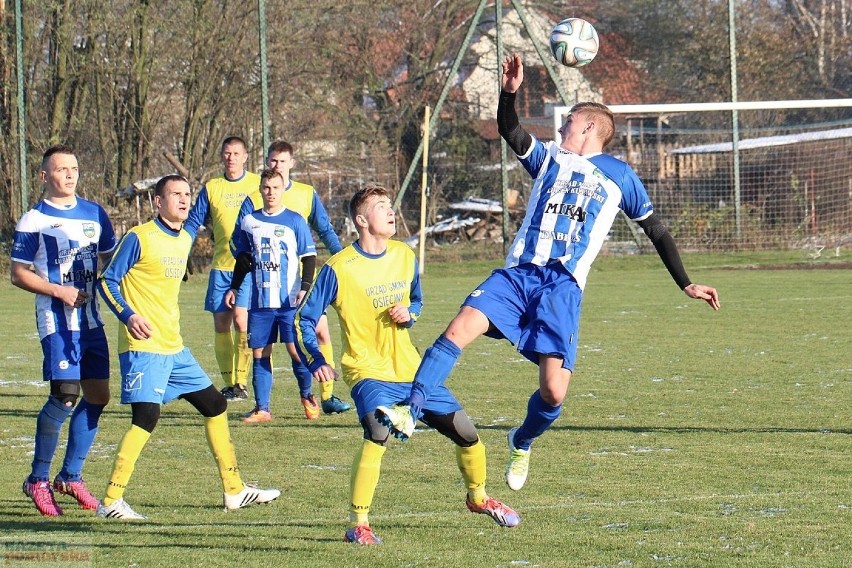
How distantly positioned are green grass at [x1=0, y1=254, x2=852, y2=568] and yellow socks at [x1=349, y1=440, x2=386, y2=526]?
0.54 feet

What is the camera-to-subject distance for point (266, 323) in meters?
9.46

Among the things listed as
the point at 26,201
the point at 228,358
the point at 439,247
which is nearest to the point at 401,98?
the point at 439,247

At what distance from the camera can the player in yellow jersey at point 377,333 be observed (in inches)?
218

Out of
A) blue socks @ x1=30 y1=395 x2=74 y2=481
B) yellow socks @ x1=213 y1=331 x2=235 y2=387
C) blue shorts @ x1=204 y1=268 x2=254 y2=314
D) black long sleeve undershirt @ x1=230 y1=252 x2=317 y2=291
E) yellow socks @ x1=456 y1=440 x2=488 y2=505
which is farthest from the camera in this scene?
blue shorts @ x1=204 y1=268 x2=254 y2=314

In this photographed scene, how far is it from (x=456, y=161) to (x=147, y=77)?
648 centimetres

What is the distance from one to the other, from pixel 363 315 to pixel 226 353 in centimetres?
465

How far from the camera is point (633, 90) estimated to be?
36.5 m

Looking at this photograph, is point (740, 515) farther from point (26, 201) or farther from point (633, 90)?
point (633, 90)

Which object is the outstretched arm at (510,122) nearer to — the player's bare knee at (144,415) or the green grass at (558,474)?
the green grass at (558,474)

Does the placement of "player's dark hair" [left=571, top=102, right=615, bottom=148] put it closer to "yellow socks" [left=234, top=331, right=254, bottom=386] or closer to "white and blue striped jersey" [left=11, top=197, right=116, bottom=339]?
"white and blue striped jersey" [left=11, top=197, right=116, bottom=339]

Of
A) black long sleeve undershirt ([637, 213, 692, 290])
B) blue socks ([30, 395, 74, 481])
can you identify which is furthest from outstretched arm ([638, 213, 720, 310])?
blue socks ([30, 395, 74, 481])

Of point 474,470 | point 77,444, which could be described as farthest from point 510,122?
point 77,444

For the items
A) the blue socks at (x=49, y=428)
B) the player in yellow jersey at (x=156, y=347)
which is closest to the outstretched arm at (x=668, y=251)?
the player in yellow jersey at (x=156, y=347)

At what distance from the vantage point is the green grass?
5.18m
